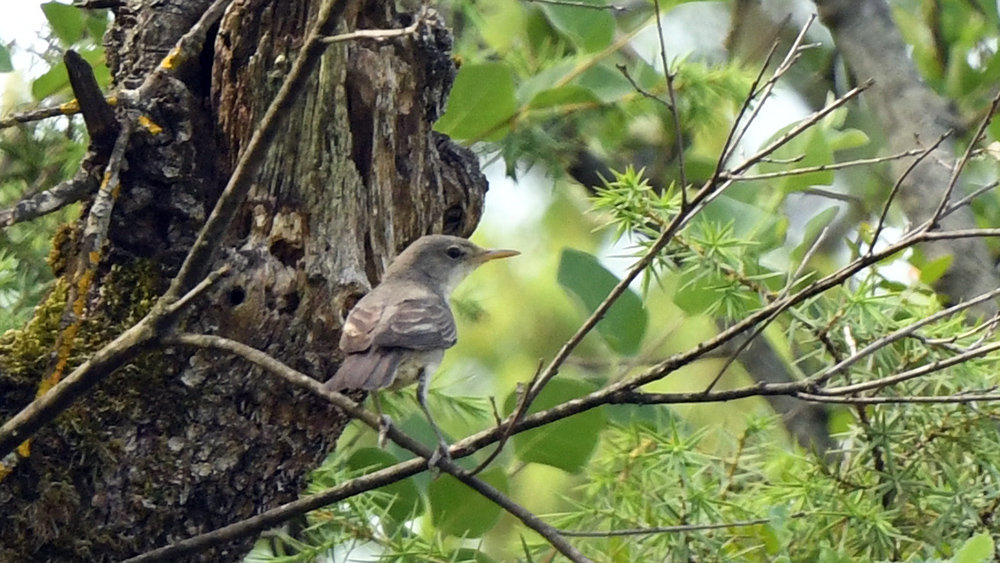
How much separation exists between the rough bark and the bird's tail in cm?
10

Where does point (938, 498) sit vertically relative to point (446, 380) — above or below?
below

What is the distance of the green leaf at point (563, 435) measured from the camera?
2.66 m

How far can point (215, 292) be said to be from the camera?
2236 mm

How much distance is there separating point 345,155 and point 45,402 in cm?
84

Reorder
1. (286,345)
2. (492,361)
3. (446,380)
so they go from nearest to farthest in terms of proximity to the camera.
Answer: (286,345) < (446,380) < (492,361)

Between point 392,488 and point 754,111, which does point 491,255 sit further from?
point 754,111

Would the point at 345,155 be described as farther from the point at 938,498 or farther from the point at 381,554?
the point at 938,498

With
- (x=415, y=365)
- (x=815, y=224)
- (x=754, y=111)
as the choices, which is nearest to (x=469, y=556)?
(x=415, y=365)

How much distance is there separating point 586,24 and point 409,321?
4.47 feet

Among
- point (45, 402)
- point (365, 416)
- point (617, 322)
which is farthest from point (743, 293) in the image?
point (45, 402)

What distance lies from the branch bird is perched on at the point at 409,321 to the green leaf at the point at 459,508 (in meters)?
0.21

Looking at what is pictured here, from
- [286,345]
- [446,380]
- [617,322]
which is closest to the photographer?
[286,345]

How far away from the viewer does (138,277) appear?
90.9 inches

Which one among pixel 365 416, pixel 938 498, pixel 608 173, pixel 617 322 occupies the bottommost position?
pixel 938 498
